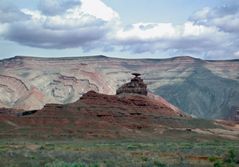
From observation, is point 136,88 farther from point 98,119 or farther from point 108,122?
point 108,122

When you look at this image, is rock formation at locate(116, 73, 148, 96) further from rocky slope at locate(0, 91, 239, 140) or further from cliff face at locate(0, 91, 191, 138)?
cliff face at locate(0, 91, 191, 138)

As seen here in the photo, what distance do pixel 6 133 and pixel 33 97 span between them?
10013cm

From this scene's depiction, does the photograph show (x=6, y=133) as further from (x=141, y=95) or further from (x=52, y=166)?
(x=52, y=166)

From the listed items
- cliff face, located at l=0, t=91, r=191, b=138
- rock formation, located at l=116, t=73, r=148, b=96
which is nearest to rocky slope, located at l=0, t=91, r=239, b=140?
cliff face, located at l=0, t=91, r=191, b=138

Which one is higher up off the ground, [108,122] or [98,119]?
[98,119]

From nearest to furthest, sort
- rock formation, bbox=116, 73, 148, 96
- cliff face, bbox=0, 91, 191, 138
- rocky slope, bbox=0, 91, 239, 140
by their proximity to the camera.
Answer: rocky slope, bbox=0, 91, 239, 140 < cliff face, bbox=0, 91, 191, 138 < rock formation, bbox=116, 73, 148, 96

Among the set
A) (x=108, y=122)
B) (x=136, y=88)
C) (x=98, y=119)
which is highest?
(x=136, y=88)

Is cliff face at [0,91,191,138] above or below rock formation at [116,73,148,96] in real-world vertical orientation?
below

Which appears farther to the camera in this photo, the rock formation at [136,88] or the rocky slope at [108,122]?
the rock formation at [136,88]

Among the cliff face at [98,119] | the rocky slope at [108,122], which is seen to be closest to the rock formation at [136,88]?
the rocky slope at [108,122]

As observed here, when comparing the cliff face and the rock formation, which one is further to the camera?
the rock formation

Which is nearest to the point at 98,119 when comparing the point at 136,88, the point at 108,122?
the point at 108,122

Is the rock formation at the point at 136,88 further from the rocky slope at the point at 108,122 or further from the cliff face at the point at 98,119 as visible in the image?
the cliff face at the point at 98,119

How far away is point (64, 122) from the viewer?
97.6 m
